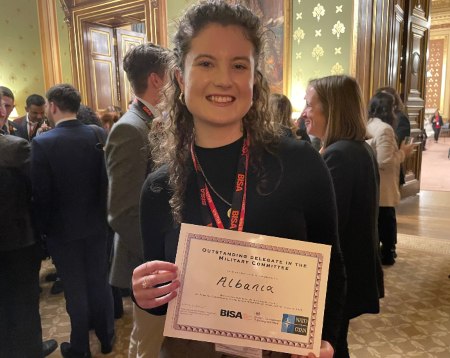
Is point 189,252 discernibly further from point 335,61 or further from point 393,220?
point 335,61

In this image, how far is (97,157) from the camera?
7.85 feet

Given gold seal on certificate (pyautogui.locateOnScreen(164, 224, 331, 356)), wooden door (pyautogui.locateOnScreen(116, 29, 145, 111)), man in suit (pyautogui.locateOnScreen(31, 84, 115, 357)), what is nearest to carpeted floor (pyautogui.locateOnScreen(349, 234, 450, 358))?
man in suit (pyautogui.locateOnScreen(31, 84, 115, 357))

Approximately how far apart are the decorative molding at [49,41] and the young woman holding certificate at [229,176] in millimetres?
8397

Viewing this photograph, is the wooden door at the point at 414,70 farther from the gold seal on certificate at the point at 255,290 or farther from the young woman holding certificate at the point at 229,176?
the gold seal on certificate at the point at 255,290

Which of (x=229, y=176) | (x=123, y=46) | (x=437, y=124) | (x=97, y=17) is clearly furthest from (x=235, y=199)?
(x=437, y=124)

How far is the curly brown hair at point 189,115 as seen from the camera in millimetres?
932

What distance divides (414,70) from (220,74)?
598cm

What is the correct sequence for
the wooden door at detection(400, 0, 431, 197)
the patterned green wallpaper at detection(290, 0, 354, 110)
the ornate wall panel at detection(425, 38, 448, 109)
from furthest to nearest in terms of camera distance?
the ornate wall panel at detection(425, 38, 448, 109) → the wooden door at detection(400, 0, 431, 197) → the patterned green wallpaper at detection(290, 0, 354, 110)

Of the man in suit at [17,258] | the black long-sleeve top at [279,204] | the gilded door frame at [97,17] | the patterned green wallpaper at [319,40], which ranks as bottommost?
the man in suit at [17,258]

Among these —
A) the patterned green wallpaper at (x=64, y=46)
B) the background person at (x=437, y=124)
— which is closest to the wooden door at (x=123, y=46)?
the patterned green wallpaper at (x=64, y=46)

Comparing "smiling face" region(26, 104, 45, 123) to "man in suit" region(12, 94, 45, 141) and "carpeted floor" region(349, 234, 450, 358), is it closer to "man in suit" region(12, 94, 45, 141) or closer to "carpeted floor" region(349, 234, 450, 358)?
"man in suit" region(12, 94, 45, 141)

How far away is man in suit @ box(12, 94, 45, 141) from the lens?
402 cm

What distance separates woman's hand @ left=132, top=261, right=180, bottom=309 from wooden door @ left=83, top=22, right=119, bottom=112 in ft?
25.9

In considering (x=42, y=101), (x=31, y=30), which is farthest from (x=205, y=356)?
(x=31, y=30)
